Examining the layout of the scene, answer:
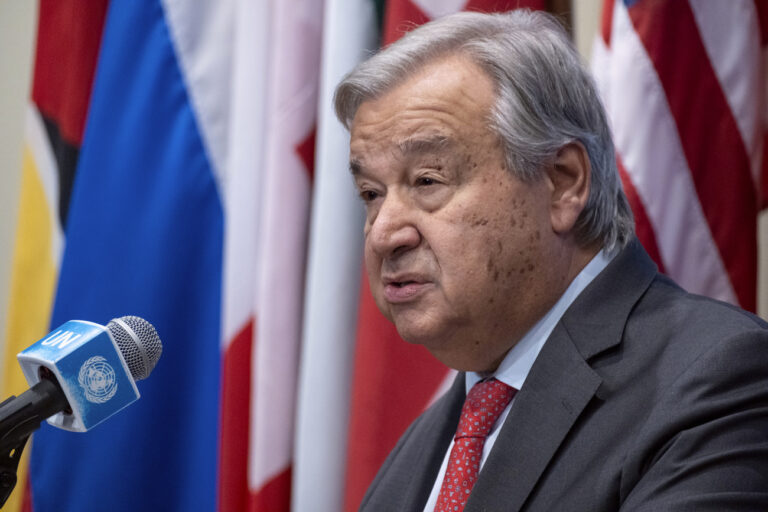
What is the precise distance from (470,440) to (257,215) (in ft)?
3.88

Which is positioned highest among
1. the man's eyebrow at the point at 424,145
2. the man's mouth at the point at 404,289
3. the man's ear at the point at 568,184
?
the man's eyebrow at the point at 424,145

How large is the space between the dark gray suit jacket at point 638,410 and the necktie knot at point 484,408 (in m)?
0.11

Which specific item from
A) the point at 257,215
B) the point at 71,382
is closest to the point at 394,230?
the point at 71,382

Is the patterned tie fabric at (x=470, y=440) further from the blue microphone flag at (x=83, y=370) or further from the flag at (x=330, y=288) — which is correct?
the flag at (x=330, y=288)

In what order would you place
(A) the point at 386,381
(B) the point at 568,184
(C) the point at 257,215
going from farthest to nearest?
1. (C) the point at 257,215
2. (A) the point at 386,381
3. (B) the point at 568,184

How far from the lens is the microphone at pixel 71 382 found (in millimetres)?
945

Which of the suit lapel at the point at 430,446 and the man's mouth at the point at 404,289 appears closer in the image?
the man's mouth at the point at 404,289

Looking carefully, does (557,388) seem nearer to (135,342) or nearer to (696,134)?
(135,342)

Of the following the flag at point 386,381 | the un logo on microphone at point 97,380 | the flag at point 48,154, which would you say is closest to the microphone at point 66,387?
the un logo on microphone at point 97,380

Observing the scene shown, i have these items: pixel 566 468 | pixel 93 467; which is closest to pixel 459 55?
pixel 566 468

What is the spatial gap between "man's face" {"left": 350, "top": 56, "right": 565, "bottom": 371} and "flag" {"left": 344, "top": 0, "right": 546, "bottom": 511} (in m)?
→ 0.64

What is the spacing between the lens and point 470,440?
1479 mm

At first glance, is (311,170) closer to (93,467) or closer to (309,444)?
(309,444)

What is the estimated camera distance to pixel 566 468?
1300mm
